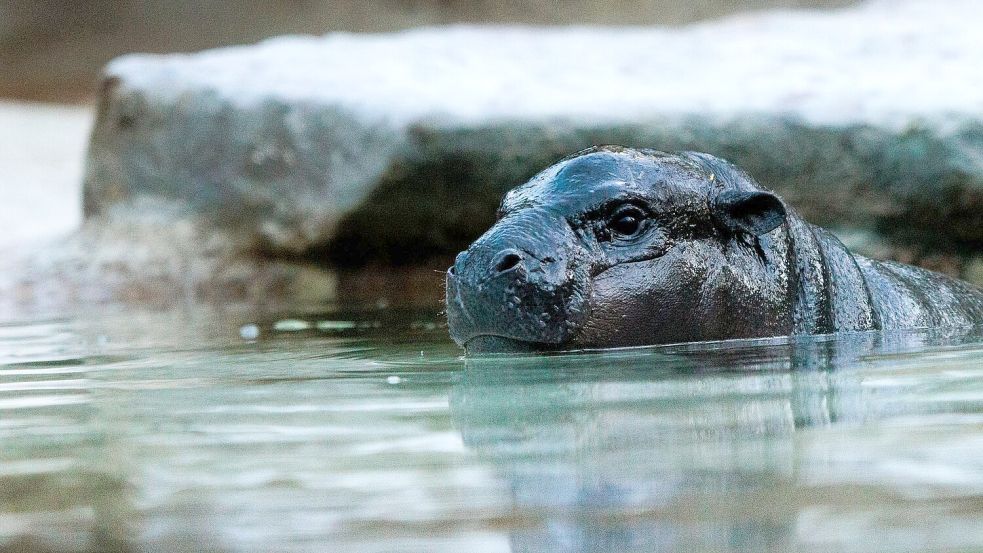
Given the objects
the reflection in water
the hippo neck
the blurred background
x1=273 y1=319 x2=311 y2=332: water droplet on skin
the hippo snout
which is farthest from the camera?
the blurred background

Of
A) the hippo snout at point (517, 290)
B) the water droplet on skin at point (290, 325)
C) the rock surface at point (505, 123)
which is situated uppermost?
the rock surface at point (505, 123)

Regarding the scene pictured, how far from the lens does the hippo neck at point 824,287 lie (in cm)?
451

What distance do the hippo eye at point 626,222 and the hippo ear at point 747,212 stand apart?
303 mm

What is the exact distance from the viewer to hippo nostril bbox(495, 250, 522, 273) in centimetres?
385

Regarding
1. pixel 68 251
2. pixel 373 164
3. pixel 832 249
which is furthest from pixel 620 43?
pixel 832 249

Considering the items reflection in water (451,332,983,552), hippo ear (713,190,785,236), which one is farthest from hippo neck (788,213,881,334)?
reflection in water (451,332,983,552)

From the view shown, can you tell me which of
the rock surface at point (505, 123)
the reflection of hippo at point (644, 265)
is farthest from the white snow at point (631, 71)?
the reflection of hippo at point (644, 265)

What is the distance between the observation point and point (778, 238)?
14.6 ft

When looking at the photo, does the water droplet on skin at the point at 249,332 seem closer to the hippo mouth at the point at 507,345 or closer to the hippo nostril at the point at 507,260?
the hippo mouth at the point at 507,345

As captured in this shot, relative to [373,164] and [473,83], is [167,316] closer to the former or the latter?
[373,164]

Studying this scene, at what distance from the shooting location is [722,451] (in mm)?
2135

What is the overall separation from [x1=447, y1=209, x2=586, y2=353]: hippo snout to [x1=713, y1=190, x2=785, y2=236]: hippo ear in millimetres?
610

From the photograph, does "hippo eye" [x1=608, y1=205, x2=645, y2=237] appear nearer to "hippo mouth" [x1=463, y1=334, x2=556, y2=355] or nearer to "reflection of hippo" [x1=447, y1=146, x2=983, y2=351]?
"reflection of hippo" [x1=447, y1=146, x2=983, y2=351]

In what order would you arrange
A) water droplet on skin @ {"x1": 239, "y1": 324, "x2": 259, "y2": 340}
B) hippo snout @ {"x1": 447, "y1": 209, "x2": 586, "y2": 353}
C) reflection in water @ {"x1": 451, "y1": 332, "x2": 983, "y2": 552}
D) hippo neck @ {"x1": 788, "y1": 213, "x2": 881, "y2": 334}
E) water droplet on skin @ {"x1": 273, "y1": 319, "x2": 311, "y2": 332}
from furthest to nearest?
water droplet on skin @ {"x1": 273, "y1": 319, "x2": 311, "y2": 332}
water droplet on skin @ {"x1": 239, "y1": 324, "x2": 259, "y2": 340}
hippo neck @ {"x1": 788, "y1": 213, "x2": 881, "y2": 334}
hippo snout @ {"x1": 447, "y1": 209, "x2": 586, "y2": 353}
reflection in water @ {"x1": 451, "y1": 332, "x2": 983, "y2": 552}
